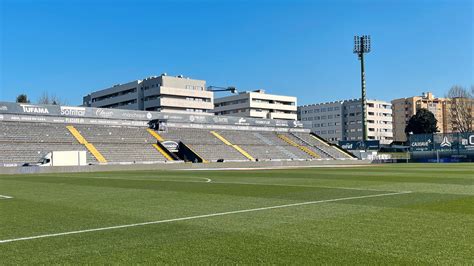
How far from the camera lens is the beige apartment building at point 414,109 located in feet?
566

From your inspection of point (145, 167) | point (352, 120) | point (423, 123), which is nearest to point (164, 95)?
point (145, 167)

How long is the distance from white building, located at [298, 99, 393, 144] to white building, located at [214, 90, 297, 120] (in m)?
17.7

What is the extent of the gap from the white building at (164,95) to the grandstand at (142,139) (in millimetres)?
42237

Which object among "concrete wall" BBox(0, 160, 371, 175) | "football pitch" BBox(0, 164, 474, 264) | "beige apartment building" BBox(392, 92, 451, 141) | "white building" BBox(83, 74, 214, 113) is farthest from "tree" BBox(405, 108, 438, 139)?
"football pitch" BBox(0, 164, 474, 264)

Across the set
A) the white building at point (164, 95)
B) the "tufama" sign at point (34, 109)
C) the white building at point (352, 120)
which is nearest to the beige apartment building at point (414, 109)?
the white building at point (352, 120)

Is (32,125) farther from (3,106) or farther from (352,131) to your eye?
(352,131)

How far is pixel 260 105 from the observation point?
139m

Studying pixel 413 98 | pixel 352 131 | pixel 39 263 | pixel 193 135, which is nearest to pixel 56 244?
pixel 39 263

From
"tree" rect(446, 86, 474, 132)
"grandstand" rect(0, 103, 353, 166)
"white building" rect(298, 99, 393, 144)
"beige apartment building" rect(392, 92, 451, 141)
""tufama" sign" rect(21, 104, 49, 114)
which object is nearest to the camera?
"grandstand" rect(0, 103, 353, 166)

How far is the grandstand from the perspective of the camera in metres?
50.8

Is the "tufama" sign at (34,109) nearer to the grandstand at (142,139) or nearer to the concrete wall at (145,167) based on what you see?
the grandstand at (142,139)

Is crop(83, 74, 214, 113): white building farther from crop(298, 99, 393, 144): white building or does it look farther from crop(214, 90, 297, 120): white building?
crop(298, 99, 393, 144): white building

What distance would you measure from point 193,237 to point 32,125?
52943 mm

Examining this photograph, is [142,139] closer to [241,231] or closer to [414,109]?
[241,231]
